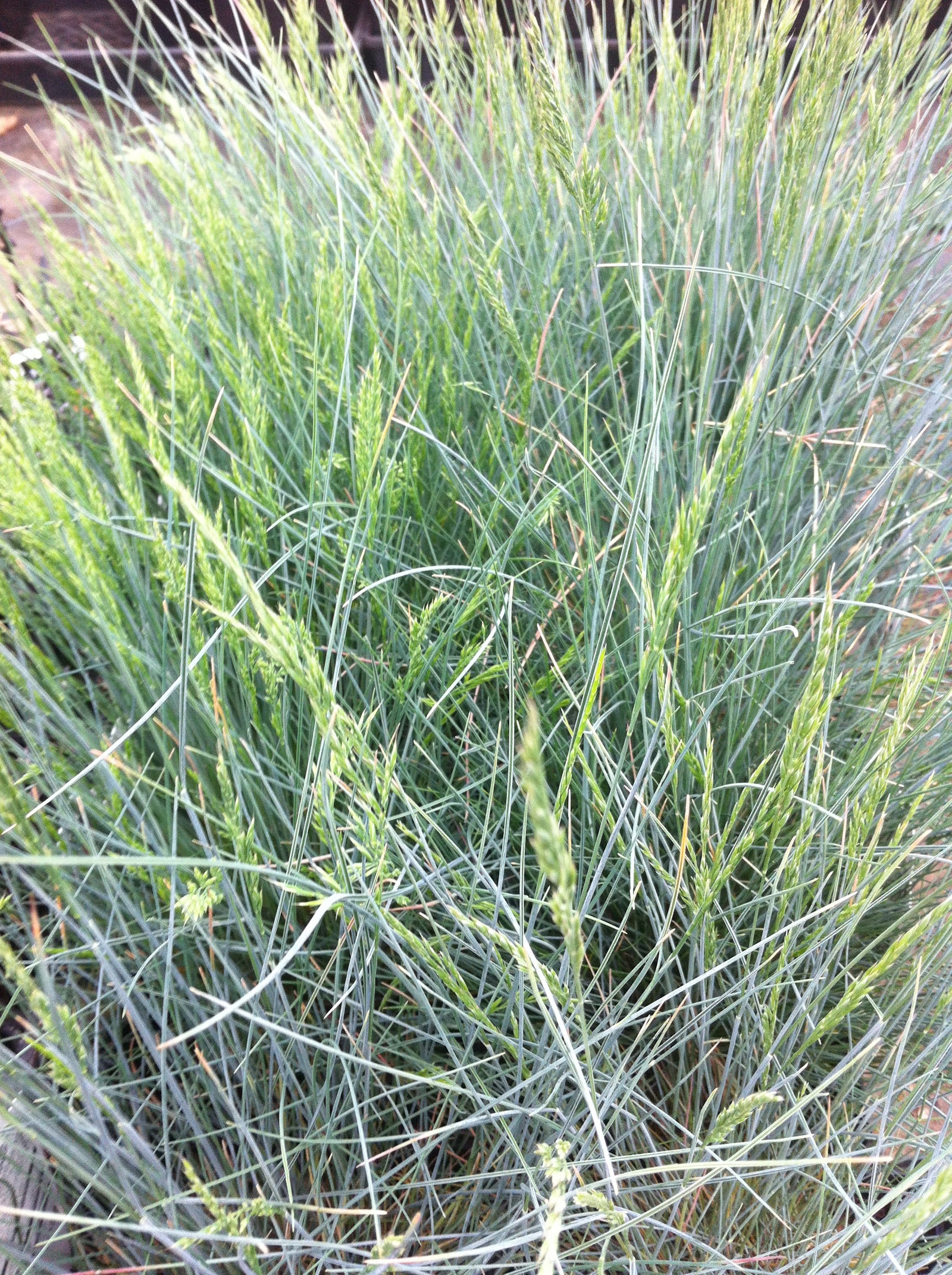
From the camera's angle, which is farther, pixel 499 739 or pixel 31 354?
pixel 31 354

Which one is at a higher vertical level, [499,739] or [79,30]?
[79,30]

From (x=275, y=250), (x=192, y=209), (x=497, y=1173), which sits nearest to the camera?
(x=497, y=1173)

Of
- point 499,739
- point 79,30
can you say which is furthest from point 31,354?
point 79,30

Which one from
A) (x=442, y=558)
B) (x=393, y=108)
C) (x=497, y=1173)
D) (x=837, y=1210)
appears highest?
(x=393, y=108)

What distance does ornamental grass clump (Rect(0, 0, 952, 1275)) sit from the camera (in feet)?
2.08

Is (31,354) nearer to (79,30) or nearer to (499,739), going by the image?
(499,739)

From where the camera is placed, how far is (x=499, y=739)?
2.52 feet

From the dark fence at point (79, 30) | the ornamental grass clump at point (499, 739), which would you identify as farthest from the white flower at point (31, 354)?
the dark fence at point (79, 30)

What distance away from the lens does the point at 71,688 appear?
96 cm

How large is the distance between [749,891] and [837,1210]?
0.27 m

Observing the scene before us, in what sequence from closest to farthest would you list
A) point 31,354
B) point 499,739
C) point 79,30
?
point 499,739 → point 31,354 → point 79,30

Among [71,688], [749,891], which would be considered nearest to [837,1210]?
[749,891]

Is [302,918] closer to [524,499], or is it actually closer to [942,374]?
[524,499]

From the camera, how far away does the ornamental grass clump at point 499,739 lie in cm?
63
